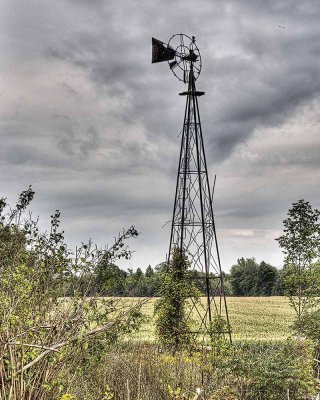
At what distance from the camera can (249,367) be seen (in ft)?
33.2

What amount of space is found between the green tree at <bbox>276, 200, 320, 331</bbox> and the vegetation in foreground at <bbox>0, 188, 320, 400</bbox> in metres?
3.44

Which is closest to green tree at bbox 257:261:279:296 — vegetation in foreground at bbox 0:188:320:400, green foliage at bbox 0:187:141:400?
vegetation in foreground at bbox 0:188:320:400

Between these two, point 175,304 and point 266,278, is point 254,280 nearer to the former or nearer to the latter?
point 266,278

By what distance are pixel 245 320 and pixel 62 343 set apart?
31.6 m

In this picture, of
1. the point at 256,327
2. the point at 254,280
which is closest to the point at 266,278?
the point at 254,280

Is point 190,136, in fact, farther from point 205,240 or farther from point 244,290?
point 244,290

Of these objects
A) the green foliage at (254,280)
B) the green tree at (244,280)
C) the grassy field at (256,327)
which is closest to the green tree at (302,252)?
the grassy field at (256,327)

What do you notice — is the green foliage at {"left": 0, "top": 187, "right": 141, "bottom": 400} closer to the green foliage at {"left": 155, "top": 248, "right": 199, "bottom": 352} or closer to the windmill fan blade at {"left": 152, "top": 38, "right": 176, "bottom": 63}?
the green foliage at {"left": 155, "top": 248, "right": 199, "bottom": 352}

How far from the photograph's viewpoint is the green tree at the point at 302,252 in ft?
50.5

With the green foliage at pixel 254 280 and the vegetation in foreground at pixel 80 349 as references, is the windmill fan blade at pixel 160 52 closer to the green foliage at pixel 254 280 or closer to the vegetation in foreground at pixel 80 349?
the vegetation in foreground at pixel 80 349

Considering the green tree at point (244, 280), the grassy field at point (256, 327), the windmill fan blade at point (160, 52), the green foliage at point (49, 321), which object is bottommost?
the grassy field at point (256, 327)

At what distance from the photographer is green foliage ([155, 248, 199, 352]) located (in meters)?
15.6

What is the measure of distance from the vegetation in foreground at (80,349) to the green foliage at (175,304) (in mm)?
3622

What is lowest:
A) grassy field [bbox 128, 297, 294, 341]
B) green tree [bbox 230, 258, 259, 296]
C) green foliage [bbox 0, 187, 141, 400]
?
grassy field [bbox 128, 297, 294, 341]
